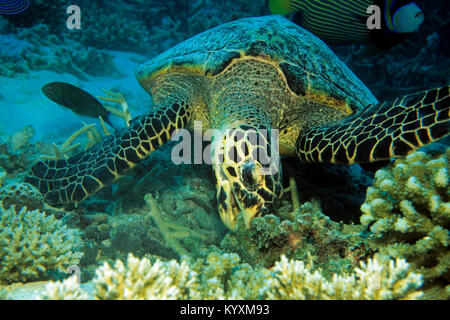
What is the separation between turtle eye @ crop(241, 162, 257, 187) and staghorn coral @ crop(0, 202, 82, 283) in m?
1.35

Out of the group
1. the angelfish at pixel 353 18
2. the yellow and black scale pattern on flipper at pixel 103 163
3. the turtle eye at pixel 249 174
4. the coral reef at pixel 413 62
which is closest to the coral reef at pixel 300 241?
the turtle eye at pixel 249 174

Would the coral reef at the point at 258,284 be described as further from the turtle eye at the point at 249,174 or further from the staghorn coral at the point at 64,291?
the turtle eye at the point at 249,174

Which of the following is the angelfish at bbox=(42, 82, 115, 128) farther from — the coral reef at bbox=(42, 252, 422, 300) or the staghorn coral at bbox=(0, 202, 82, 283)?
the coral reef at bbox=(42, 252, 422, 300)

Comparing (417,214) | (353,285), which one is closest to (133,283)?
(353,285)

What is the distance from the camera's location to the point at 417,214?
128 cm

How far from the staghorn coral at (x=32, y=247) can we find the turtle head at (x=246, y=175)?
1.18m

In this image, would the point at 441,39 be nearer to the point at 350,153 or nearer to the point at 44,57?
the point at 350,153

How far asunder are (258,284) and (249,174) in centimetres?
70

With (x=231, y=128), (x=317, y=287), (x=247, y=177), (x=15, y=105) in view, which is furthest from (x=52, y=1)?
(x=317, y=287)

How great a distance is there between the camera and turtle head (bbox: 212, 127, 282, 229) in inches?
66.2

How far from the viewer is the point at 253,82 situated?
2.64 meters

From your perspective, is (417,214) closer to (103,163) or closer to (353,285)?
(353,285)

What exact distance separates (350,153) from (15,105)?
5051mm

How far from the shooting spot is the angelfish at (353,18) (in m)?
3.43
